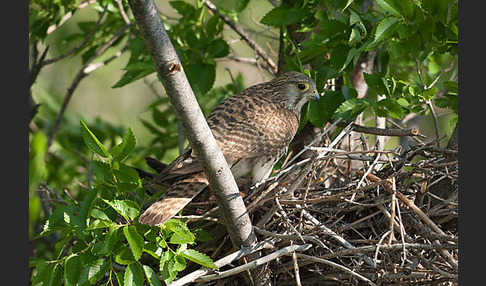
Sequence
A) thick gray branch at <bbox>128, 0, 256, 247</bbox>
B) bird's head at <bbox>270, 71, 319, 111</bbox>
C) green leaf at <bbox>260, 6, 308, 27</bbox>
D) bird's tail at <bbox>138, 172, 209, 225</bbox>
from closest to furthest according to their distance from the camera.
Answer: thick gray branch at <bbox>128, 0, 256, 247</bbox> → bird's tail at <bbox>138, 172, 209, 225</bbox> → green leaf at <bbox>260, 6, 308, 27</bbox> → bird's head at <bbox>270, 71, 319, 111</bbox>

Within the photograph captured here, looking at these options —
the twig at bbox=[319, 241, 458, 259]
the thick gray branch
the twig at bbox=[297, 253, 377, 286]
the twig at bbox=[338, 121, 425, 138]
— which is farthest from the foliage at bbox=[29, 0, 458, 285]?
the twig at bbox=[319, 241, 458, 259]

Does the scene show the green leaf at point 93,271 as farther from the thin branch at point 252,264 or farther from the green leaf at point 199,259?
the thin branch at point 252,264

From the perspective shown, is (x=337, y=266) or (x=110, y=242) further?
(x=337, y=266)

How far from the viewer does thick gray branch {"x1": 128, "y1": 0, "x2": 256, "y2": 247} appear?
6.39 feet

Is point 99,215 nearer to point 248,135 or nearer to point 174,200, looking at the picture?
point 174,200

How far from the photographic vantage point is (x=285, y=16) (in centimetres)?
342

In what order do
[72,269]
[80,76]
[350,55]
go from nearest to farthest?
[72,269], [350,55], [80,76]

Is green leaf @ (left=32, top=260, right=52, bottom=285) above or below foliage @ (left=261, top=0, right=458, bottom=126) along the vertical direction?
below

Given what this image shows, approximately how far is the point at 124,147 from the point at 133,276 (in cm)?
55

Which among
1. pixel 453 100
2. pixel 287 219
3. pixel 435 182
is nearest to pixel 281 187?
pixel 287 219

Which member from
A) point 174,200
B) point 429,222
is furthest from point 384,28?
point 174,200

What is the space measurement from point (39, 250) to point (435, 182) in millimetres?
3070

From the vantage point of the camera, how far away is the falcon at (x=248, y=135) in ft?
9.78

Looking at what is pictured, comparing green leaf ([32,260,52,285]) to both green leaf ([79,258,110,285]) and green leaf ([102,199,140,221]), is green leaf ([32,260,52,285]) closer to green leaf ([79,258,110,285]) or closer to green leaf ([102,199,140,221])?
green leaf ([79,258,110,285])
